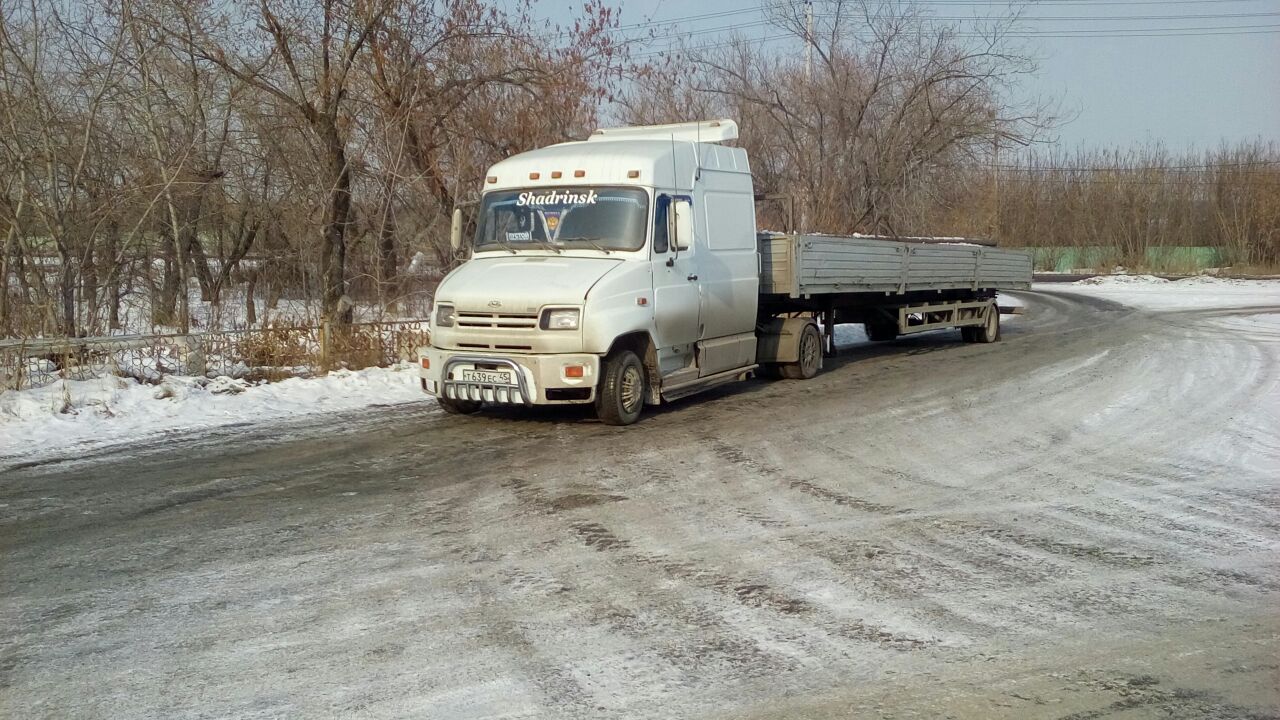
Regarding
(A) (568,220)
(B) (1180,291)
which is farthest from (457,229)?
(B) (1180,291)

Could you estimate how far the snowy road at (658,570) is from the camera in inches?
170

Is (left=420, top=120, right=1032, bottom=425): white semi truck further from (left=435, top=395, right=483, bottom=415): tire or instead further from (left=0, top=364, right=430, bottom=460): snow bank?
(left=0, top=364, right=430, bottom=460): snow bank

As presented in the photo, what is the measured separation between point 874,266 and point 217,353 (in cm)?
928

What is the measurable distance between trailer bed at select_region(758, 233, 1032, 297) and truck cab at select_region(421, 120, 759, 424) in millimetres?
1142

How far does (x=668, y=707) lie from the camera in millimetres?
4133

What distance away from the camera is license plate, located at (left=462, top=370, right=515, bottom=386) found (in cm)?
991

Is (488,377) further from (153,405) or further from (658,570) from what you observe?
(658,570)

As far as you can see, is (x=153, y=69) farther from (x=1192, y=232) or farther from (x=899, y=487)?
(x=1192, y=232)

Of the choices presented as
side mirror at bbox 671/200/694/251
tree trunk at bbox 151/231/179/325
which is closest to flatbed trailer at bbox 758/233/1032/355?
side mirror at bbox 671/200/694/251

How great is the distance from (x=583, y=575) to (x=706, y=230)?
6609 millimetres

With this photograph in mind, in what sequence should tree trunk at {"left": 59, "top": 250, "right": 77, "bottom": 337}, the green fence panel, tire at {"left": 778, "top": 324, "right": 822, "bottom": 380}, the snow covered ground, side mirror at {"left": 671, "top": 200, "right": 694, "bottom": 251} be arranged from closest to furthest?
the snow covered ground
side mirror at {"left": 671, "top": 200, "right": 694, "bottom": 251}
tree trunk at {"left": 59, "top": 250, "right": 77, "bottom": 337}
tire at {"left": 778, "top": 324, "right": 822, "bottom": 380}
the green fence panel

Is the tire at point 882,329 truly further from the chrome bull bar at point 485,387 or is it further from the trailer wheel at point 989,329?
the chrome bull bar at point 485,387

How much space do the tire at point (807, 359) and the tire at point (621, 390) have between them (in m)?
4.12

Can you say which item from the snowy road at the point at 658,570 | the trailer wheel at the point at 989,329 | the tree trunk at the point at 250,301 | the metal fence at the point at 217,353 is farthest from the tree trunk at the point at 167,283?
the trailer wheel at the point at 989,329
